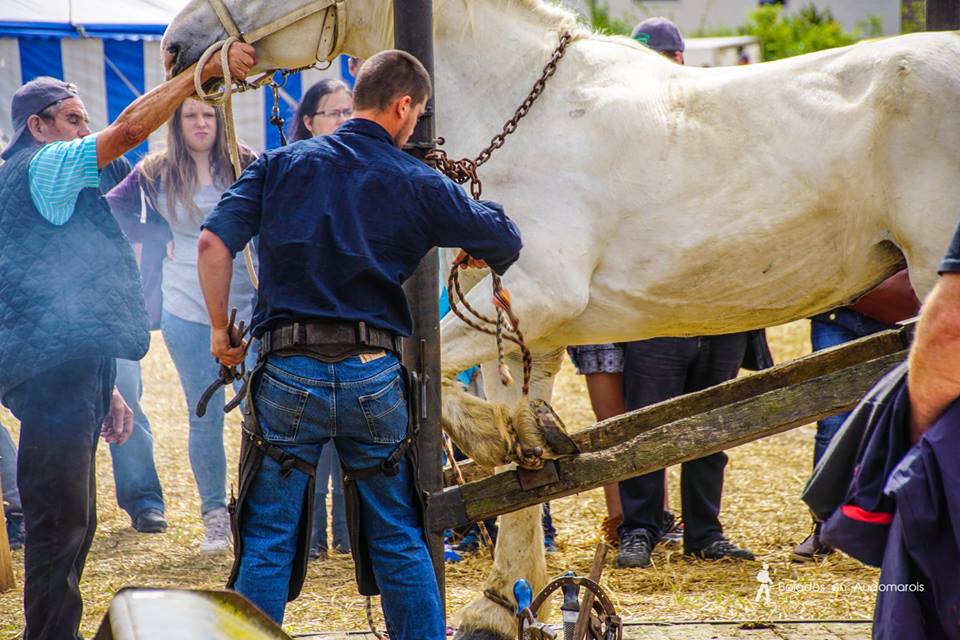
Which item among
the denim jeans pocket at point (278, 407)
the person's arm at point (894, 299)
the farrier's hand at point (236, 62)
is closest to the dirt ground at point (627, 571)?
the person's arm at point (894, 299)

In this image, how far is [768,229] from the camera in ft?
13.6

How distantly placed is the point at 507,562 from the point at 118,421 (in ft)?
7.41

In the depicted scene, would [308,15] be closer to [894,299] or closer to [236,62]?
[236,62]

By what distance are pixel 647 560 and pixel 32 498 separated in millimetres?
2756

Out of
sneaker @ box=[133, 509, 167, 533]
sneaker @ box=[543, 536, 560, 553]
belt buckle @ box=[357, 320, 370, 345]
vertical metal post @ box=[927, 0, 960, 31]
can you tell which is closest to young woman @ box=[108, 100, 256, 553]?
sneaker @ box=[133, 509, 167, 533]

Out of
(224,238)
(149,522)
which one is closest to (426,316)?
(224,238)

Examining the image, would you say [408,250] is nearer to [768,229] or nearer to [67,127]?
[768,229]

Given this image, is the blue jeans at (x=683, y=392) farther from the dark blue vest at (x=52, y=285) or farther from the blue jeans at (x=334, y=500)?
the dark blue vest at (x=52, y=285)

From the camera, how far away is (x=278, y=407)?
11.0ft

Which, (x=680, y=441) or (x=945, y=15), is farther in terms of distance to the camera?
(x=945, y=15)

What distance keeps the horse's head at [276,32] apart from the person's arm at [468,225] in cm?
125

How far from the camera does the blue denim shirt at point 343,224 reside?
3.30m

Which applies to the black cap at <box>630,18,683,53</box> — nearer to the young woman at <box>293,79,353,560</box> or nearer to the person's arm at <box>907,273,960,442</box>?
the young woman at <box>293,79,353,560</box>

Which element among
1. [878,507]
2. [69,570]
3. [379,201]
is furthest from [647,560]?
[878,507]
